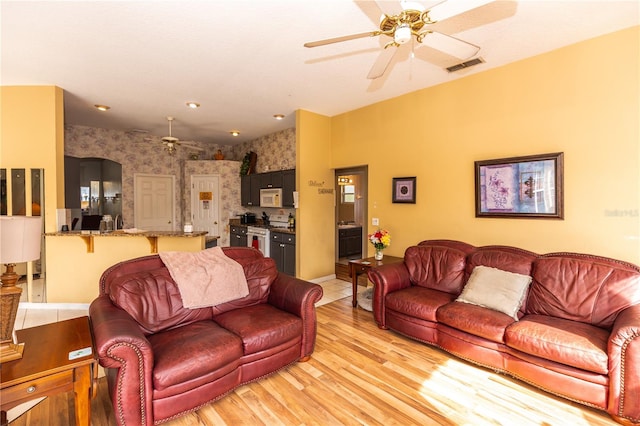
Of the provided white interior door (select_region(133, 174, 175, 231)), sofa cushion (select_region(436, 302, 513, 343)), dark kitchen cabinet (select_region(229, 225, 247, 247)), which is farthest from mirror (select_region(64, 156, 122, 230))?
sofa cushion (select_region(436, 302, 513, 343))

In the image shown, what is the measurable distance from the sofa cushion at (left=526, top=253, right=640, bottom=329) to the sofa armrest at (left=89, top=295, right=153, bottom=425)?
10.3 feet

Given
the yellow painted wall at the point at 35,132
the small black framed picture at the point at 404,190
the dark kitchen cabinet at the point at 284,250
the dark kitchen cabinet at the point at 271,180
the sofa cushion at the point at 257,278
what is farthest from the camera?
the dark kitchen cabinet at the point at 271,180

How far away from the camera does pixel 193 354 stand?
76.8 inches

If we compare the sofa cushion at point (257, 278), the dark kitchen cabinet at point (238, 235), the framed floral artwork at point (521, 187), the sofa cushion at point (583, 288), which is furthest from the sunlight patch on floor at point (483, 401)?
the dark kitchen cabinet at point (238, 235)

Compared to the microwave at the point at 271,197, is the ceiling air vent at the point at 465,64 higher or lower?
higher

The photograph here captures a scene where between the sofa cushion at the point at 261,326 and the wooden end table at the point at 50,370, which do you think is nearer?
the wooden end table at the point at 50,370

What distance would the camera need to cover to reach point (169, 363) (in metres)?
1.86

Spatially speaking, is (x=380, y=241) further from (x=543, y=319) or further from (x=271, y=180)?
(x=271, y=180)

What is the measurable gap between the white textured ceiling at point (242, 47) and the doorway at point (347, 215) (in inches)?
55.0

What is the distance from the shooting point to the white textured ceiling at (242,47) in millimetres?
2359

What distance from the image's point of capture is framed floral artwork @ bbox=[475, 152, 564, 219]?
9.96ft

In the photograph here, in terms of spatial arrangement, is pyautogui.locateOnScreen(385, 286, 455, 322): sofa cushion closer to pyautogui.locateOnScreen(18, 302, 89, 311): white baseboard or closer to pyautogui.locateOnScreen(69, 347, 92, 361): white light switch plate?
pyautogui.locateOnScreen(69, 347, 92, 361): white light switch plate

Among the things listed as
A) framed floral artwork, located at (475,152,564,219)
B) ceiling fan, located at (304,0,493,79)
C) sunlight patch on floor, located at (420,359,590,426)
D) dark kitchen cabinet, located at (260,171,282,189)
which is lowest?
sunlight patch on floor, located at (420,359,590,426)

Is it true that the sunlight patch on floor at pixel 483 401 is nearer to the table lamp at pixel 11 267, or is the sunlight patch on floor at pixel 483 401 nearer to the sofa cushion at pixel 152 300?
the sofa cushion at pixel 152 300
